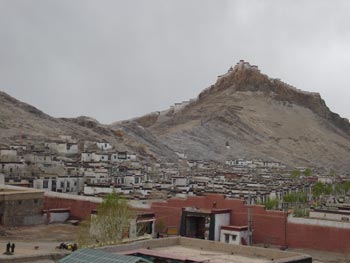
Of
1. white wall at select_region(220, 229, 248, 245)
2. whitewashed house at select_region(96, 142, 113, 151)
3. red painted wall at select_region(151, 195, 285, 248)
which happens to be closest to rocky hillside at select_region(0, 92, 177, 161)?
Result: whitewashed house at select_region(96, 142, 113, 151)

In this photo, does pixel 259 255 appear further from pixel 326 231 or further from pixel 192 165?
pixel 192 165

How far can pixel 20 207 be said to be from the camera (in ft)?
143

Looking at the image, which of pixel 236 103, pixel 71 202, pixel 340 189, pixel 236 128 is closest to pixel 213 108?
pixel 236 103

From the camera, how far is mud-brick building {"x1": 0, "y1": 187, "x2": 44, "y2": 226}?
1673 inches

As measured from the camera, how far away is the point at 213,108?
187 meters

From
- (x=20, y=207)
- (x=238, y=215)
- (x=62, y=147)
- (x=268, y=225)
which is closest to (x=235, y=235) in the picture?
(x=238, y=215)

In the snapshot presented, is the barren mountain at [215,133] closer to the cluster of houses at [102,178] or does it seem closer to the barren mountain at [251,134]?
the barren mountain at [251,134]

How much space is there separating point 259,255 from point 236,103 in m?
170

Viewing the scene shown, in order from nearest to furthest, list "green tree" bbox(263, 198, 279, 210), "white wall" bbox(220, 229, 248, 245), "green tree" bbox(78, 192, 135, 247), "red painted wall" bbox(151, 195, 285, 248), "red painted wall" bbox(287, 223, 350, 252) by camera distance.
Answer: "green tree" bbox(78, 192, 135, 247) → "red painted wall" bbox(287, 223, 350, 252) → "white wall" bbox(220, 229, 248, 245) → "red painted wall" bbox(151, 195, 285, 248) → "green tree" bbox(263, 198, 279, 210)

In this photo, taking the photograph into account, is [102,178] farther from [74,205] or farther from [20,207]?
[20,207]

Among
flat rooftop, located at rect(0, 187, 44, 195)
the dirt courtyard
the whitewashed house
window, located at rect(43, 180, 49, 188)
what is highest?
the whitewashed house

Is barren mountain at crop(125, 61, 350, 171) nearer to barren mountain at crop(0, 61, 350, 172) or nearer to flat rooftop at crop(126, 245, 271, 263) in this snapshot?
barren mountain at crop(0, 61, 350, 172)

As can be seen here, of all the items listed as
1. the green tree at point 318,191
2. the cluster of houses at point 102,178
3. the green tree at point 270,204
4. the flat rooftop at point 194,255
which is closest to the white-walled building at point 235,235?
the cluster of houses at point 102,178

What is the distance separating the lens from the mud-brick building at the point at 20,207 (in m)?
42.5
